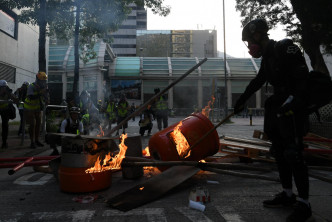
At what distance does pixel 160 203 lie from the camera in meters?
2.66

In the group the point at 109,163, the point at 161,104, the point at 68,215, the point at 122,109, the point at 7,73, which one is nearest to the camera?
the point at 68,215

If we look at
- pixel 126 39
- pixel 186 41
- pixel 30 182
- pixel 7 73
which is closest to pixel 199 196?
pixel 30 182

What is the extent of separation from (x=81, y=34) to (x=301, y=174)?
14.5 metres

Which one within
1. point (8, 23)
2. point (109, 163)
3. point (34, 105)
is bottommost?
point (109, 163)

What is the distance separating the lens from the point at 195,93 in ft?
107

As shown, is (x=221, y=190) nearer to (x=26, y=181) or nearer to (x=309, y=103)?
(x=309, y=103)

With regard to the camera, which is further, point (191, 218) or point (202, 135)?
point (202, 135)

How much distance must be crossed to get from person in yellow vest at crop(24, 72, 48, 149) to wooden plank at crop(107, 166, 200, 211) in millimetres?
4491

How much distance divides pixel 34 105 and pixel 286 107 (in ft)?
20.1

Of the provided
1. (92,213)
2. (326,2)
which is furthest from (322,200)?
(326,2)

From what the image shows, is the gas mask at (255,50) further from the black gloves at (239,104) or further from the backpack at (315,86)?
the black gloves at (239,104)

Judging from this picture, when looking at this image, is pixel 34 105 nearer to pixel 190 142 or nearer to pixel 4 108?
pixel 4 108

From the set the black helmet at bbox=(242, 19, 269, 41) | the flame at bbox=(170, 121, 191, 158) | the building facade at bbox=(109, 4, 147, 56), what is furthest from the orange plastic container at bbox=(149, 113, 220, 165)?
the building facade at bbox=(109, 4, 147, 56)

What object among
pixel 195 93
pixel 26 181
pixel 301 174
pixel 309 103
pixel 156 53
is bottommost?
pixel 26 181
